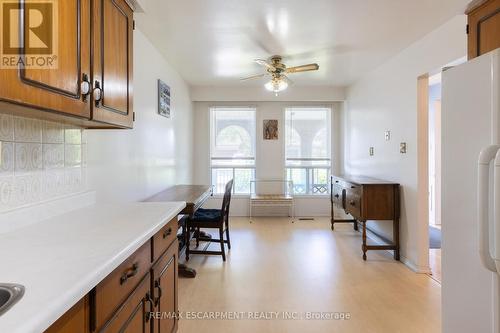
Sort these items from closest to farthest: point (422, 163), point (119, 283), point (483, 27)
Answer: point (119, 283)
point (483, 27)
point (422, 163)

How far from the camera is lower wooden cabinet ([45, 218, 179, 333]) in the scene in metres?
0.83

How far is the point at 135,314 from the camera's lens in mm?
1182

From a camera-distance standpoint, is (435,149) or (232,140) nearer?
(435,149)

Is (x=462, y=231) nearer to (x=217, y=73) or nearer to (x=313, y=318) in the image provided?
(x=313, y=318)

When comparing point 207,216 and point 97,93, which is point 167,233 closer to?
point 97,93

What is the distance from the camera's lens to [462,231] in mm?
1345

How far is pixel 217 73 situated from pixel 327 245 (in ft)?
9.65

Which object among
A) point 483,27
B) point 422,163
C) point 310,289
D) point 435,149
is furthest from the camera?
point 435,149

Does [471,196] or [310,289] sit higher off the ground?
[471,196]

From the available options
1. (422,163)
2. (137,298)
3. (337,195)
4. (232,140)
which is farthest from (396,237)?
(232,140)

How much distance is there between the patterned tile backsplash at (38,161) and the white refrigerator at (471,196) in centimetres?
193

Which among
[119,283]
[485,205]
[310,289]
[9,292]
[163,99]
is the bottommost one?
[310,289]

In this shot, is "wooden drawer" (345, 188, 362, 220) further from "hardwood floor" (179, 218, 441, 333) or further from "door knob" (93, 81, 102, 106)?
"door knob" (93, 81, 102, 106)

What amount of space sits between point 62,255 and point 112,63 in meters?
0.97
